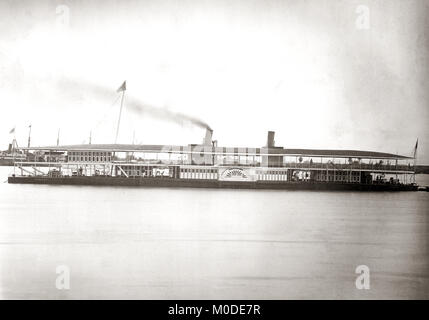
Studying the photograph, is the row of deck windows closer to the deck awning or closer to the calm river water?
the deck awning

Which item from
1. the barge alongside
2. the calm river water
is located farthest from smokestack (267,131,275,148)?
the calm river water

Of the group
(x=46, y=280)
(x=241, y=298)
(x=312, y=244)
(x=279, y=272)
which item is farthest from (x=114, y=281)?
(x=312, y=244)

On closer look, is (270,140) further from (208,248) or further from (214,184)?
(208,248)

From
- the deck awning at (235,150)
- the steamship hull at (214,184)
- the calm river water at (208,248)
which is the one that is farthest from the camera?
the steamship hull at (214,184)

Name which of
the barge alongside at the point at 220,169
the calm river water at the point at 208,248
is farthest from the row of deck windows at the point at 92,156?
the calm river water at the point at 208,248

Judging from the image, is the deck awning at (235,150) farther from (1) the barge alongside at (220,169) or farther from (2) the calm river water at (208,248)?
(2) the calm river water at (208,248)

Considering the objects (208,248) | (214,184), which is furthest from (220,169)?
(208,248)
